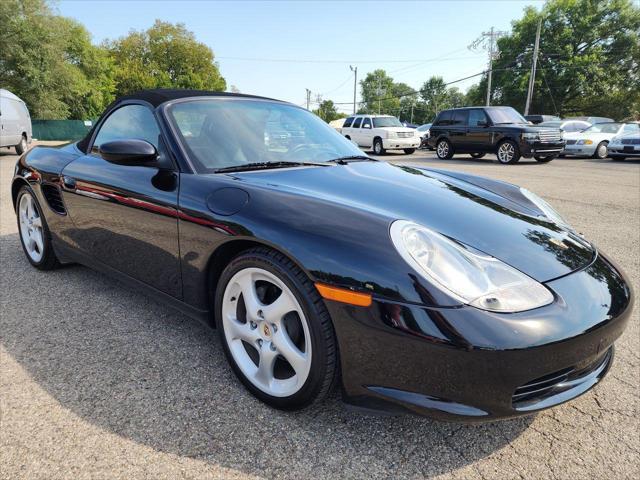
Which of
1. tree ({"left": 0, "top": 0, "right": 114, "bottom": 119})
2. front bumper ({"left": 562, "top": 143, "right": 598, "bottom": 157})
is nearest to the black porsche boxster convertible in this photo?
front bumper ({"left": 562, "top": 143, "right": 598, "bottom": 157})

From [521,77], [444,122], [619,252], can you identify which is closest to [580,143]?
[444,122]

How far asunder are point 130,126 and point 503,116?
1346cm

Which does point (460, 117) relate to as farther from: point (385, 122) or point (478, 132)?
point (385, 122)

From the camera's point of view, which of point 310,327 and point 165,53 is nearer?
point 310,327

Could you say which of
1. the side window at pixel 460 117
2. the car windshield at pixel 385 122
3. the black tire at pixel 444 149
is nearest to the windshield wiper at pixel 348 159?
the side window at pixel 460 117

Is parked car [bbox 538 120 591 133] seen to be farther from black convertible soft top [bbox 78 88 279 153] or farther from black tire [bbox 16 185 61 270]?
black tire [bbox 16 185 61 270]

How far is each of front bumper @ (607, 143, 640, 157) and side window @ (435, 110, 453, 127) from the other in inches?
226

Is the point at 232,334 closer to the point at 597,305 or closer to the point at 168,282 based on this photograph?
the point at 168,282

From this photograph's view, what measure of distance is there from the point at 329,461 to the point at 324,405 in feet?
1.13

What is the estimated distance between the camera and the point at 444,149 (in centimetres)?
1562

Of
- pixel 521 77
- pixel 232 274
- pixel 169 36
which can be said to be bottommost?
pixel 232 274

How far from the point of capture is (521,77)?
44.1 metres

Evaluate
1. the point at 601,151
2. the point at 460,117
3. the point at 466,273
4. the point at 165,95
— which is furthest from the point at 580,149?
the point at 466,273

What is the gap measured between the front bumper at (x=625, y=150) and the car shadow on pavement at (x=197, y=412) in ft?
53.9
